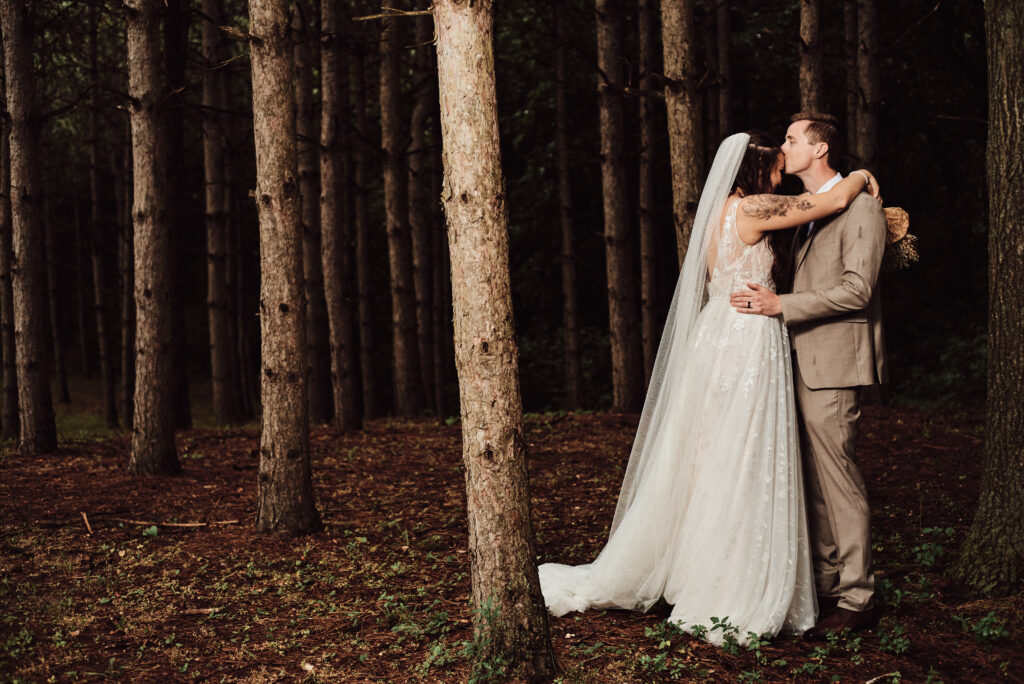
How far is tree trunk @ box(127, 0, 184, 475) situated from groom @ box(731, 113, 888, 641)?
5816 millimetres

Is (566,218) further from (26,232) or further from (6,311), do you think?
(6,311)

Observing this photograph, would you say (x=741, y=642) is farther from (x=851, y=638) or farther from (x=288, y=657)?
(x=288, y=657)

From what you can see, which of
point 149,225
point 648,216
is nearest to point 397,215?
point 648,216

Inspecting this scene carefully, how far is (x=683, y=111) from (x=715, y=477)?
9.76 ft

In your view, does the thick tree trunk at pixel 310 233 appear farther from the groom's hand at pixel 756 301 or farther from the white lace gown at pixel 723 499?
the groom's hand at pixel 756 301

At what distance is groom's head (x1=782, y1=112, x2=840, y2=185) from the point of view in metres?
4.68

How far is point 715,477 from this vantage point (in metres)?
4.57

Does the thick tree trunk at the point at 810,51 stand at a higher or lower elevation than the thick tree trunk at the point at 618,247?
higher

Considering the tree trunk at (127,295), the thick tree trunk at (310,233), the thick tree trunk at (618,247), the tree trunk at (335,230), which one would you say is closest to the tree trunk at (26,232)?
the thick tree trunk at (310,233)

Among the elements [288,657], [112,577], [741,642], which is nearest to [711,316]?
[741,642]

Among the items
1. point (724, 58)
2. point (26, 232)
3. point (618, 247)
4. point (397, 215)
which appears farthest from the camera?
point (724, 58)

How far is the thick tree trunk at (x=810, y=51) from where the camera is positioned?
31.8 ft

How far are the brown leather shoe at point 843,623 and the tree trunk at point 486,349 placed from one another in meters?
1.54

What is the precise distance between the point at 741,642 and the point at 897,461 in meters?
4.95
